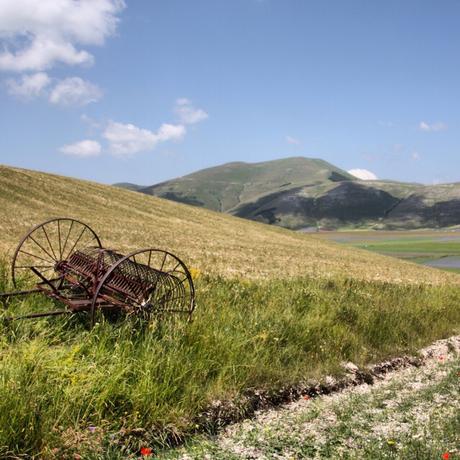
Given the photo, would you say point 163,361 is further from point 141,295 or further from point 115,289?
point 115,289

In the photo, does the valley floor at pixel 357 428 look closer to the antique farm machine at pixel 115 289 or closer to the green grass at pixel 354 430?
the green grass at pixel 354 430

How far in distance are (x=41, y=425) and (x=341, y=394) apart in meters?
5.17

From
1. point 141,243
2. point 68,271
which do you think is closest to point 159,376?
point 68,271

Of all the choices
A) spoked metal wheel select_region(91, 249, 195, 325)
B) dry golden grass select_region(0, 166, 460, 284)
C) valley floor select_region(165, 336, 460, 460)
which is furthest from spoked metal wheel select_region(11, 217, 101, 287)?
valley floor select_region(165, 336, 460, 460)

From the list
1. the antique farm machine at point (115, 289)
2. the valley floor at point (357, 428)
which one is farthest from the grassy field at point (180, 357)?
the valley floor at point (357, 428)

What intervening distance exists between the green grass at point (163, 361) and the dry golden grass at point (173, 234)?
25.4 ft

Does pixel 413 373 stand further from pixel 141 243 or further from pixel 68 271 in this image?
pixel 141 243

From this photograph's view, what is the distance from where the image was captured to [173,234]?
119ft

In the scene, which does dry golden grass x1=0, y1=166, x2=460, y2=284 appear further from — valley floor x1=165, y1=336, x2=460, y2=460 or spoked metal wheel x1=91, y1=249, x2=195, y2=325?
valley floor x1=165, y1=336, x2=460, y2=460

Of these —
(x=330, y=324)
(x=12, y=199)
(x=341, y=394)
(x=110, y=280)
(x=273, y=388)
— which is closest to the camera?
(x=273, y=388)

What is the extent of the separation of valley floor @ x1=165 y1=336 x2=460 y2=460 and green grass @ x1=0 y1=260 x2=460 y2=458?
0.52 meters

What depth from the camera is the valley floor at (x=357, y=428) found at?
5.60 metres

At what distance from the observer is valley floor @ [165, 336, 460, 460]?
5.60m

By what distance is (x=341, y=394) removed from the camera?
Answer: 8.40 m
